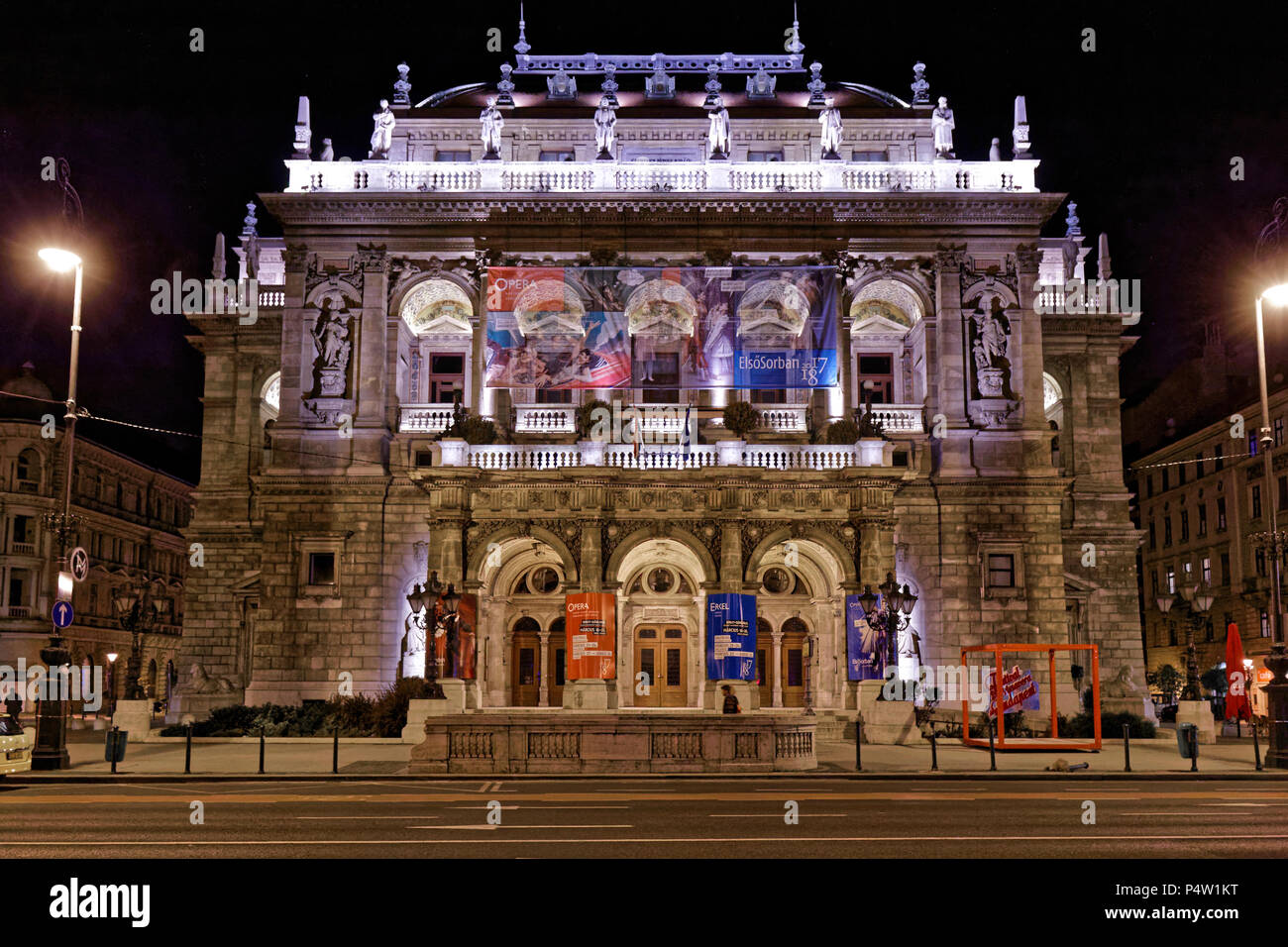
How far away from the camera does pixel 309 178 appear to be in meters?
46.0

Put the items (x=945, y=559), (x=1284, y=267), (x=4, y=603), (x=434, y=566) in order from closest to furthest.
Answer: (x=1284, y=267)
(x=434, y=566)
(x=945, y=559)
(x=4, y=603)

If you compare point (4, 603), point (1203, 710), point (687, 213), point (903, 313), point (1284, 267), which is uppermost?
point (687, 213)

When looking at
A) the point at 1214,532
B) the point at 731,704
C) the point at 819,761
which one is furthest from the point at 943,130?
the point at 1214,532

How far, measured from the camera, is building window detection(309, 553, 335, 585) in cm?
4334

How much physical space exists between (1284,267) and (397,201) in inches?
1176

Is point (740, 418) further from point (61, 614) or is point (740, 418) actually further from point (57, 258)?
point (61, 614)

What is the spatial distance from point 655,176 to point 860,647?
1918 centimetres

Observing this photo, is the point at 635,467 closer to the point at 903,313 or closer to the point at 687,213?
the point at 687,213

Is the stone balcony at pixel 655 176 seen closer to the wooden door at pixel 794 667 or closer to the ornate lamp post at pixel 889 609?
the ornate lamp post at pixel 889 609

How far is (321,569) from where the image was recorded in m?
43.5

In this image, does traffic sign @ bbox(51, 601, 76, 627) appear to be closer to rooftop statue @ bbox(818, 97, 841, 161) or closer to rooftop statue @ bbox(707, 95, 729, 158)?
rooftop statue @ bbox(707, 95, 729, 158)

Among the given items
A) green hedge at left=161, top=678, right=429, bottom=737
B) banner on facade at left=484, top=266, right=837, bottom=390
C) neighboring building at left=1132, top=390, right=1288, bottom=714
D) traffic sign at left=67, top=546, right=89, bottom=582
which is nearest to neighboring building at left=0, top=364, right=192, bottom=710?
green hedge at left=161, top=678, right=429, bottom=737

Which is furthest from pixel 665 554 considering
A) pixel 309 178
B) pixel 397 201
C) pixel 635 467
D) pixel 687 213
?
pixel 309 178
